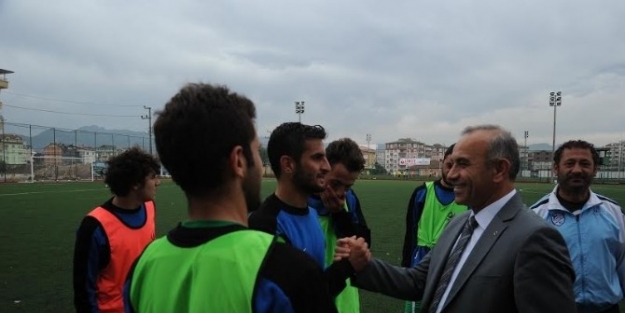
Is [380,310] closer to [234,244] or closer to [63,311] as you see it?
[63,311]

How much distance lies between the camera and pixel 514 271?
6.66ft

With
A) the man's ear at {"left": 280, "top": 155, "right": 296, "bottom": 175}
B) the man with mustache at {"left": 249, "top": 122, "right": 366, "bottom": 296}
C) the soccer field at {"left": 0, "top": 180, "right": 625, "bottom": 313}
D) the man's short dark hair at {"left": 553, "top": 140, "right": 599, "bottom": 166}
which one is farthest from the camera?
the soccer field at {"left": 0, "top": 180, "right": 625, "bottom": 313}

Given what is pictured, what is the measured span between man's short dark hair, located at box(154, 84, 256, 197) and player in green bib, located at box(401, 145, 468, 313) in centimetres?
373

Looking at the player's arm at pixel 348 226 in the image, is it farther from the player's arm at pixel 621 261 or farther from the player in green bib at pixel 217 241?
the player's arm at pixel 621 261

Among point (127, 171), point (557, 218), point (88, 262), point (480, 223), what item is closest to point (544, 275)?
point (480, 223)

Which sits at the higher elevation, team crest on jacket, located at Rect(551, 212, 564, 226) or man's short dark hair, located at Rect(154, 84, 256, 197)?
man's short dark hair, located at Rect(154, 84, 256, 197)

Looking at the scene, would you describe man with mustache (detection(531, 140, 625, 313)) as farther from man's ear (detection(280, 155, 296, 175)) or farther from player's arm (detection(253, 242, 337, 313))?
player's arm (detection(253, 242, 337, 313))

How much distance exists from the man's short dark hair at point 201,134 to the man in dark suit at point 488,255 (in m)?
1.15

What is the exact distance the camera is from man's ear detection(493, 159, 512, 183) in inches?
94.1

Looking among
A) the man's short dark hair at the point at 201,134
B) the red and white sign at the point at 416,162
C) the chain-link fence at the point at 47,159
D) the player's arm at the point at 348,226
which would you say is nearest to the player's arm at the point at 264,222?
the player's arm at the point at 348,226

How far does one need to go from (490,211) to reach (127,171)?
2.69 m

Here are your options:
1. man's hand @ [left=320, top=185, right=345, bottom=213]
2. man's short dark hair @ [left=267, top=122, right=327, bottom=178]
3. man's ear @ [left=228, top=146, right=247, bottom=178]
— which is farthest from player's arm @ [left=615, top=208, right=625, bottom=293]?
man's ear @ [left=228, top=146, right=247, bottom=178]

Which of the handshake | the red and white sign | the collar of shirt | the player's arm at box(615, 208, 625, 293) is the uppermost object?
the collar of shirt

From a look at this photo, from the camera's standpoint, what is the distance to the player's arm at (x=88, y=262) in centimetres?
305
